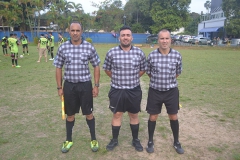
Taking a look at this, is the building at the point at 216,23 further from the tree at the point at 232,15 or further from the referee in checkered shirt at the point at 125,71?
the referee in checkered shirt at the point at 125,71

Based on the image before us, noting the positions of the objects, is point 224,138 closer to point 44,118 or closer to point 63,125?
point 63,125

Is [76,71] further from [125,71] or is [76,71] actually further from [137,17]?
[137,17]

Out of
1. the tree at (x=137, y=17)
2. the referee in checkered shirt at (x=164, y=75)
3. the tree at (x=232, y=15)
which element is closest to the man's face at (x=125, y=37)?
the referee in checkered shirt at (x=164, y=75)

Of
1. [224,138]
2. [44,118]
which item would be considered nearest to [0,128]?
[44,118]

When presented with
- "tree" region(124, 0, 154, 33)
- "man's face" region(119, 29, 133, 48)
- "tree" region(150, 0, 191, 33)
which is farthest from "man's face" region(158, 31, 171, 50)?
"tree" region(124, 0, 154, 33)

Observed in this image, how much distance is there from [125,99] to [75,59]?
954mm

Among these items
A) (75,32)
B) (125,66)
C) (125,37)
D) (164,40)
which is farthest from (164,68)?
Result: (75,32)

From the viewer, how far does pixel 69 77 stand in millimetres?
3363

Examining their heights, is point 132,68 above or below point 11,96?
above

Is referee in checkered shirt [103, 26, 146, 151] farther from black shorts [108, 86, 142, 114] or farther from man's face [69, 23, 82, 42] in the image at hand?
man's face [69, 23, 82, 42]

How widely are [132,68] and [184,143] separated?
1.65 m

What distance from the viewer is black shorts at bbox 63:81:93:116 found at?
11.1 feet

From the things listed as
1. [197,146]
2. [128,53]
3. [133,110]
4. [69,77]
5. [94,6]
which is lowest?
[197,146]

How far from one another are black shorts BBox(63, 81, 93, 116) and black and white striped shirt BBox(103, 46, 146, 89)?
0.43 m
